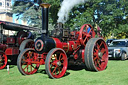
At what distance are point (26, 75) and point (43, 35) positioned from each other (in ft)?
5.06

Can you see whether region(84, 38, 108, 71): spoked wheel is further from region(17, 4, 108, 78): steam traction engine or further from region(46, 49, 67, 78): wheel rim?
region(46, 49, 67, 78): wheel rim

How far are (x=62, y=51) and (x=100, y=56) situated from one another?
1.96 metres

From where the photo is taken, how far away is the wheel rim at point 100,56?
689 centimetres

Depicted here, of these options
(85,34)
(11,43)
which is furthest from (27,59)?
(11,43)

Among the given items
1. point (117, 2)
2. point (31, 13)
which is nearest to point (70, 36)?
point (117, 2)

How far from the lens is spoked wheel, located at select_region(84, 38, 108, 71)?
646cm

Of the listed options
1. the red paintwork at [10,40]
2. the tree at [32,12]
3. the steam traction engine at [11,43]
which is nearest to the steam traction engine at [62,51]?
the steam traction engine at [11,43]

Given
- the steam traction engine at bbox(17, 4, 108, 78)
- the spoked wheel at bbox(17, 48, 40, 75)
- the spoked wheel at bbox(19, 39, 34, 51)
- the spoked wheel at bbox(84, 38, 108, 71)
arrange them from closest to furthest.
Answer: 1. the steam traction engine at bbox(17, 4, 108, 78)
2. the spoked wheel at bbox(17, 48, 40, 75)
3. the spoked wheel at bbox(84, 38, 108, 71)
4. the spoked wheel at bbox(19, 39, 34, 51)

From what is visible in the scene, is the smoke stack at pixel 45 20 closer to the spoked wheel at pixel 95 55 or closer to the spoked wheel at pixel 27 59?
the spoked wheel at pixel 27 59

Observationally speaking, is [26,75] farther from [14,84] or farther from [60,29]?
[60,29]

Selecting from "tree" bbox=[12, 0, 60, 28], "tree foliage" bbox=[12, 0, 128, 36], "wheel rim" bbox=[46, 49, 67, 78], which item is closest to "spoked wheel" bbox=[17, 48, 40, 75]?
"wheel rim" bbox=[46, 49, 67, 78]

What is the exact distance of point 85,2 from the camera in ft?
55.1

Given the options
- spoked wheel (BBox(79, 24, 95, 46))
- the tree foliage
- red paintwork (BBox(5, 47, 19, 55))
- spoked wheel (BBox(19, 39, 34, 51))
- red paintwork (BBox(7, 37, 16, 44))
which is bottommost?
red paintwork (BBox(5, 47, 19, 55))

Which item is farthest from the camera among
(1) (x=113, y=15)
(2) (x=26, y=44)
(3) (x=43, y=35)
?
(1) (x=113, y=15)
